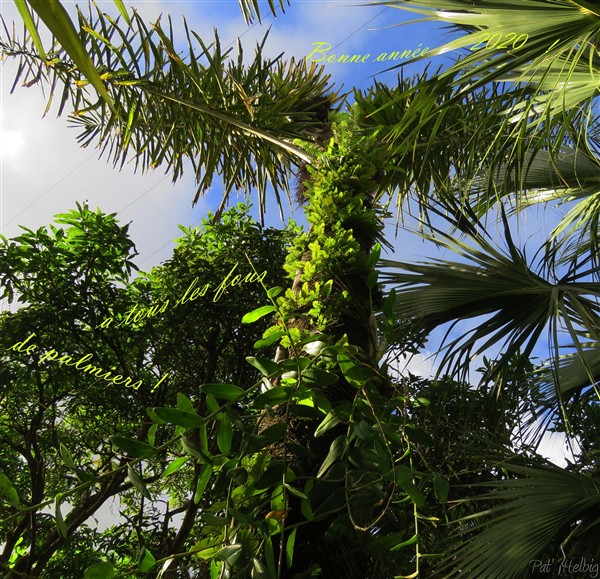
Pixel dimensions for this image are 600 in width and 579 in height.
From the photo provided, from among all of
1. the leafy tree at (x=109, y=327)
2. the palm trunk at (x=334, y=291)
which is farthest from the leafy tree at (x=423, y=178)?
the leafy tree at (x=109, y=327)

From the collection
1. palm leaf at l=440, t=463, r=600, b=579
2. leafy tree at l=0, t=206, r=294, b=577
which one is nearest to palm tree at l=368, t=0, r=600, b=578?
palm leaf at l=440, t=463, r=600, b=579

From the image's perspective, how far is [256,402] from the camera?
118 cm

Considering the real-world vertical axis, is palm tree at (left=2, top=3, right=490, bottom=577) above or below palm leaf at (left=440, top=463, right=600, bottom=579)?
above

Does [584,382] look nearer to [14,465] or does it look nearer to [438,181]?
[438,181]

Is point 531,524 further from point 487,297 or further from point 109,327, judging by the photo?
point 109,327

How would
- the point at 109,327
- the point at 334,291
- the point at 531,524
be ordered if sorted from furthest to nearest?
the point at 109,327 → the point at 531,524 → the point at 334,291

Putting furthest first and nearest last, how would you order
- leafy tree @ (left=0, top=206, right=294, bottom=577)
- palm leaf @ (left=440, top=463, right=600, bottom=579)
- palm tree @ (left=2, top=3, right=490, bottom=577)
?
1. leafy tree @ (left=0, top=206, right=294, bottom=577)
2. palm leaf @ (left=440, top=463, right=600, bottom=579)
3. palm tree @ (left=2, top=3, right=490, bottom=577)

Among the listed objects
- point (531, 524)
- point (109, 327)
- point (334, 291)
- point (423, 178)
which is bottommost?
point (531, 524)

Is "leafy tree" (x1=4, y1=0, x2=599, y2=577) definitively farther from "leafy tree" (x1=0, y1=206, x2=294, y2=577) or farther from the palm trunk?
"leafy tree" (x1=0, y1=206, x2=294, y2=577)

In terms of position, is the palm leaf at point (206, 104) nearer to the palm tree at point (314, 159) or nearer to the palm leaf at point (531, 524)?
the palm tree at point (314, 159)

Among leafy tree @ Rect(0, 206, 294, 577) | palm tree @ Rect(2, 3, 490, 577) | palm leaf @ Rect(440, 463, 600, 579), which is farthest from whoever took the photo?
leafy tree @ Rect(0, 206, 294, 577)

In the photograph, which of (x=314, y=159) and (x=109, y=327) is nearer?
(x=314, y=159)

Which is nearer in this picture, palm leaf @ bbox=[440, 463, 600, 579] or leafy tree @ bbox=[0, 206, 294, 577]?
palm leaf @ bbox=[440, 463, 600, 579]

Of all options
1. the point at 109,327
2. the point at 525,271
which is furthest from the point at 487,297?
the point at 109,327
